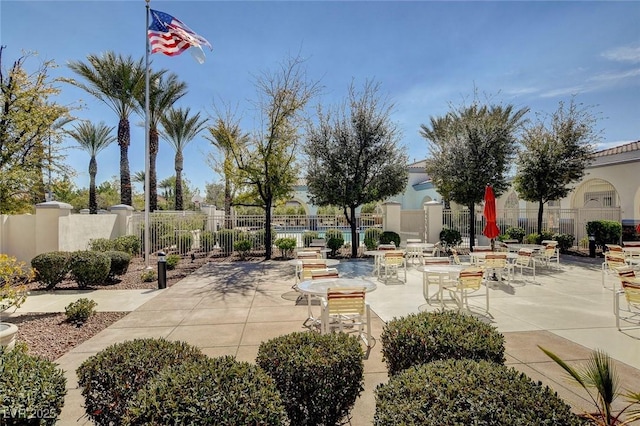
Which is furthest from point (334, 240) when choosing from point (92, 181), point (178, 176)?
point (92, 181)

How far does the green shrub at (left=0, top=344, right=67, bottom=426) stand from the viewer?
6.98 feet

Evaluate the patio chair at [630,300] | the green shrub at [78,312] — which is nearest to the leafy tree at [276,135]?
the green shrub at [78,312]

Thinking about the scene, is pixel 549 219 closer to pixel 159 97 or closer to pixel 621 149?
pixel 621 149

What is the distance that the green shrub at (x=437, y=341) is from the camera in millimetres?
2906

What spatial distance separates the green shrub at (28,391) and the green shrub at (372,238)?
46.2 ft

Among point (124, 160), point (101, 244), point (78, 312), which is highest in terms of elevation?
point (124, 160)

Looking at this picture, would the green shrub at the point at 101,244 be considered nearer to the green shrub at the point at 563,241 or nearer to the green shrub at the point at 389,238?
the green shrub at the point at 389,238

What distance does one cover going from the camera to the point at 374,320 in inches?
253

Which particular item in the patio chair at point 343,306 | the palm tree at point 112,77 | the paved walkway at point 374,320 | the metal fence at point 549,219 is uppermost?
the palm tree at point 112,77

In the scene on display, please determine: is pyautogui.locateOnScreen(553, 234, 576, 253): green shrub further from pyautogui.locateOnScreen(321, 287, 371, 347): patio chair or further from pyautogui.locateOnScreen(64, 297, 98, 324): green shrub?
pyautogui.locateOnScreen(64, 297, 98, 324): green shrub

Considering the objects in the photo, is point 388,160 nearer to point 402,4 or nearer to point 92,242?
point 402,4

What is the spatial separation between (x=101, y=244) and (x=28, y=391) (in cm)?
1182

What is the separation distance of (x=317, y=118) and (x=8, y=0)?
10.4 meters

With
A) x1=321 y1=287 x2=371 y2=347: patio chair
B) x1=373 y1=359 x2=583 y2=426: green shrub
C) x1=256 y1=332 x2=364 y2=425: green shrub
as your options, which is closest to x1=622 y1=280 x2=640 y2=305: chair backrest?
x1=321 y1=287 x2=371 y2=347: patio chair
